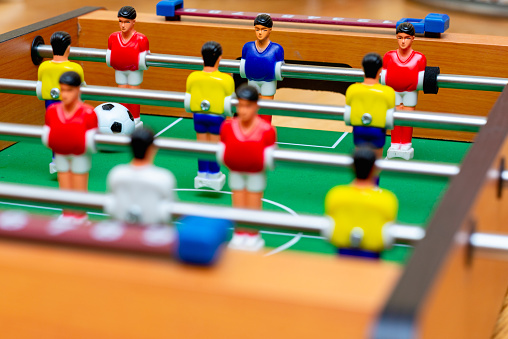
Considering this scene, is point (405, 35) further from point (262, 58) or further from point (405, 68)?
point (262, 58)

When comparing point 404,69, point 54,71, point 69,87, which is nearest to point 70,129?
point 69,87

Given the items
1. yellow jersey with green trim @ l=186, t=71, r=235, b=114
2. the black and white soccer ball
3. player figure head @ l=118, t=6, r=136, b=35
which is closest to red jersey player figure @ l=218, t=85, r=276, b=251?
yellow jersey with green trim @ l=186, t=71, r=235, b=114

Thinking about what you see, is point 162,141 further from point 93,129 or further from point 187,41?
point 187,41

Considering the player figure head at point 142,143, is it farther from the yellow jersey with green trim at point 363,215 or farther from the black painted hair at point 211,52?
the black painted hair at point 211,52

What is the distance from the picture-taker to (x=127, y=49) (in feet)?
15.6

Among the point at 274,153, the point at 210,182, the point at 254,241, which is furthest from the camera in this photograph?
the point at 210,182

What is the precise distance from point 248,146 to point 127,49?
1912 millimetres

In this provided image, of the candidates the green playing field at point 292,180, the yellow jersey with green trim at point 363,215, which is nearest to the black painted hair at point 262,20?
the green playing field at point 292,180

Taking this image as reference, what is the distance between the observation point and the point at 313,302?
1604 mm

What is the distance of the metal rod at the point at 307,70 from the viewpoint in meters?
3.99

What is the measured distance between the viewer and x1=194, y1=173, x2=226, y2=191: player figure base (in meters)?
4.31

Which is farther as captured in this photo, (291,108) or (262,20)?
(262,20)

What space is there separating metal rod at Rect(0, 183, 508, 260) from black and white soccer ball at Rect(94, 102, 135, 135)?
211cm

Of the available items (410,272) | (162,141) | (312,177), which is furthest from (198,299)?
(312,177)
